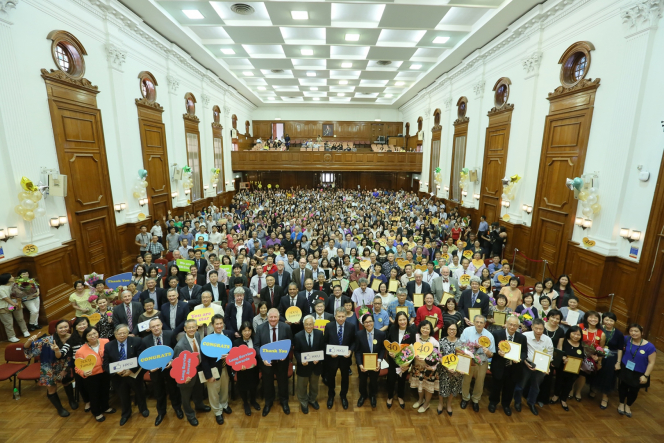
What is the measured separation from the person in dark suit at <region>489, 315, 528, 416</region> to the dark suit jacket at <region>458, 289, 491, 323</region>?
1.01m

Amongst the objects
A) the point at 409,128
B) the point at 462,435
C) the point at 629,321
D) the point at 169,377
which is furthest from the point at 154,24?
the point at 409,128

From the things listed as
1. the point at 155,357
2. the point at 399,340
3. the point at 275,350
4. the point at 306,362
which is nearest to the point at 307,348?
the point at 306,362

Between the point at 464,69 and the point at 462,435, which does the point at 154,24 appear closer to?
the point at 464,69

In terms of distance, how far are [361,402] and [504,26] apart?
531 inches

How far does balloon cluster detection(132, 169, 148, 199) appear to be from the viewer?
11.4 m

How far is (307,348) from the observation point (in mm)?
4996

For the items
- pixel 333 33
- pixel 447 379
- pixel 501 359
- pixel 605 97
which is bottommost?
→ pixel 447 379

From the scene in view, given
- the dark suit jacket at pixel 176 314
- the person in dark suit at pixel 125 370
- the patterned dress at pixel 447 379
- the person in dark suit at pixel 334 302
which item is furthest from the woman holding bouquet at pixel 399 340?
the person in dark suit at pixel 125 370

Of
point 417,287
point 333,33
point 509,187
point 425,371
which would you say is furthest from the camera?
point 333,33

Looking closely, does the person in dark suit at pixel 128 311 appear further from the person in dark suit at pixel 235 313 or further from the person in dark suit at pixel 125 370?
the person in dark suit at pixel 235 313

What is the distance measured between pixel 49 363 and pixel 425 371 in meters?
5.63

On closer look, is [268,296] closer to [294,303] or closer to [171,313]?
[294,303]

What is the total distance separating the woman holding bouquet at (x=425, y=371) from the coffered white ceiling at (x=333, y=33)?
10635 mm

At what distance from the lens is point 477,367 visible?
5090 millimetres
